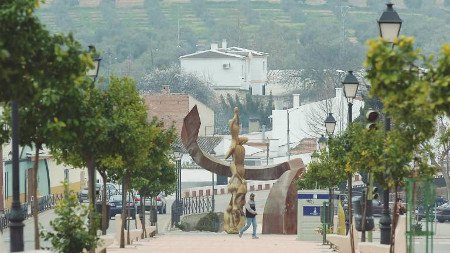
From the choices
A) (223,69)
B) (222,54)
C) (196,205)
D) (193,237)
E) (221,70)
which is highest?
(222,54)

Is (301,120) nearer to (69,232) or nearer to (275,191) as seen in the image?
(275,191)

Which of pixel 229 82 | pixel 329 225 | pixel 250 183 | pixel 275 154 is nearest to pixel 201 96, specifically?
pixel 229 82

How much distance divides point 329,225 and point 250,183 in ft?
215

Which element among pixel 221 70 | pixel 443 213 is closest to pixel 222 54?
pixel 221 70

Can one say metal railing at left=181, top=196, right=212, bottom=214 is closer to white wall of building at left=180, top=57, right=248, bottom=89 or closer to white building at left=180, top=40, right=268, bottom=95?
white building at left=180, top=40, right=268, bottom=95

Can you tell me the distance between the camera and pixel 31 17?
1532 cm

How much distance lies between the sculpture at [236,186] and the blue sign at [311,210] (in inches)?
341

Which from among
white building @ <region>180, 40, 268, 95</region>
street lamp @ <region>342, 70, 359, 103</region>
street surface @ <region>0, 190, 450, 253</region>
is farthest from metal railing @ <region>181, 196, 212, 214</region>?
white building @ <region>180, 40, 268, 95</region>

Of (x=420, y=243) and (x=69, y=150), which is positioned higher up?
(x=69, y=150)

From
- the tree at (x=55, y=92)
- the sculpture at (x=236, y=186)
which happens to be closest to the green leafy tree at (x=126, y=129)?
the tree at (x=55, y=92)

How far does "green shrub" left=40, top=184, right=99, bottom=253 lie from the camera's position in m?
21.5

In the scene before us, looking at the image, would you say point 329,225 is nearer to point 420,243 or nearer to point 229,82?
point 420,243

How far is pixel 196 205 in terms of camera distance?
79.4 metres

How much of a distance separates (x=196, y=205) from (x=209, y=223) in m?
20.3
